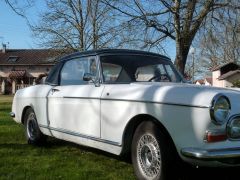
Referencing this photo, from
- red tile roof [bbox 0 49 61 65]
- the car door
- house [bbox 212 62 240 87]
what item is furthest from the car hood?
red tile roof [bbox 0 49 61 65]

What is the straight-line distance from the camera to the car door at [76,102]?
6145mm

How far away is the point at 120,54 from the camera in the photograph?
A: 6617 mm

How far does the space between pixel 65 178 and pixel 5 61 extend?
221 ft

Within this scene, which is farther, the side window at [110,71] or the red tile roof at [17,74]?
the red tile roof at [17,74]

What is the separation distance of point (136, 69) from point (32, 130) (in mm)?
2750

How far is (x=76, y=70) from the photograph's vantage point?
7.12m

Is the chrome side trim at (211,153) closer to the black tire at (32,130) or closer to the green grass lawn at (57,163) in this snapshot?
the green grass lawn at (57,163)

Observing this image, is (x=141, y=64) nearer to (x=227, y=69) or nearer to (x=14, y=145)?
(x=14, y=145)

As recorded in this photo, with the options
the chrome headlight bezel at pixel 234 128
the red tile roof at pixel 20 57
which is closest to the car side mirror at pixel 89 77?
the chrome headlight bezel at pixel 234 128

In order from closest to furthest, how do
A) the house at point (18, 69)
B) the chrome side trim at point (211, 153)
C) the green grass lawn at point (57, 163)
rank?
the chrome side trim at point (211, 153), the green grass lawn at point (57, 163), the house at point (18, 69)

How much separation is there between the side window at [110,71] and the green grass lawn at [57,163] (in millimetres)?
1191

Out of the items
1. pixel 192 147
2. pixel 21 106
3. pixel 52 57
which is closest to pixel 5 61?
pixel 52 57

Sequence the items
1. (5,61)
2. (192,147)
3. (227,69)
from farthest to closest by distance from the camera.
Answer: (5,61) < (227,69) < (192,147)

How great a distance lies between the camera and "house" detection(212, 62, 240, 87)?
5053 centimetres
